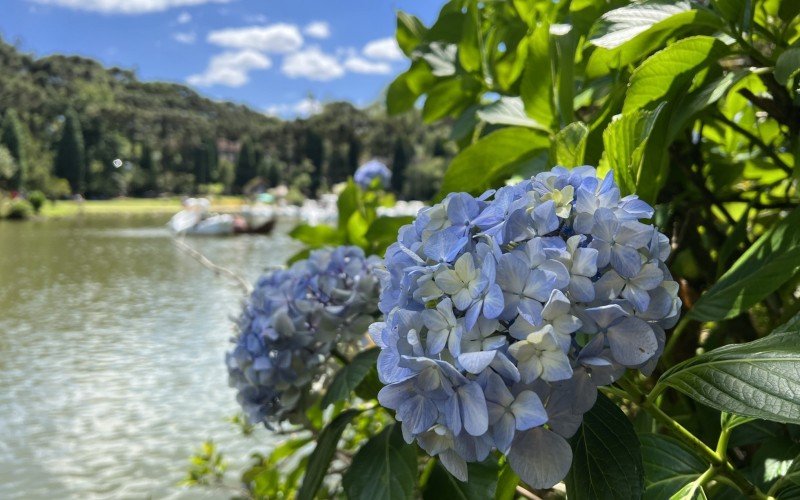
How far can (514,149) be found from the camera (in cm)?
67

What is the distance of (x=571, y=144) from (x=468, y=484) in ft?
0.99

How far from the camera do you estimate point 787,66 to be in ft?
1.57

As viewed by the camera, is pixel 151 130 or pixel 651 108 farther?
pixel 151 130

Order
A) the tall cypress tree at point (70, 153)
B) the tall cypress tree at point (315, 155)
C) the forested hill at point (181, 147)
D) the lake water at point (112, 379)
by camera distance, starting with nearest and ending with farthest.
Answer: the lake water at point (112, 379), the tall cypress tree at point (70, 153), the forested hill at point (181, 147), the tall cypress tree at point (315, 155)

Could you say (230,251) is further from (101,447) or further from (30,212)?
(30,212)

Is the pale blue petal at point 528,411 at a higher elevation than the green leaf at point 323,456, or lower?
higher

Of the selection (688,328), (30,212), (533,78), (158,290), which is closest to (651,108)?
(533,78)

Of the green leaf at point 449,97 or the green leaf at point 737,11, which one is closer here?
the green leaf at point 737,11

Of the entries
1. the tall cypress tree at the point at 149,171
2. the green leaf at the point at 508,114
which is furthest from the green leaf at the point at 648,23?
the tall cypress tree at the point at 149,171

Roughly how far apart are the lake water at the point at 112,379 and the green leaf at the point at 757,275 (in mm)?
680

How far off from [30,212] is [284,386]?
31.3 m

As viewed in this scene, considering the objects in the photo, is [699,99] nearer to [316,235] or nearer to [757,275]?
[757,275]

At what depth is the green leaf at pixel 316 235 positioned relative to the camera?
1.07 metres

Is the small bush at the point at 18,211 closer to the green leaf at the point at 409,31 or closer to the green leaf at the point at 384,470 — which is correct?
the green leaf at the point at 409,31
